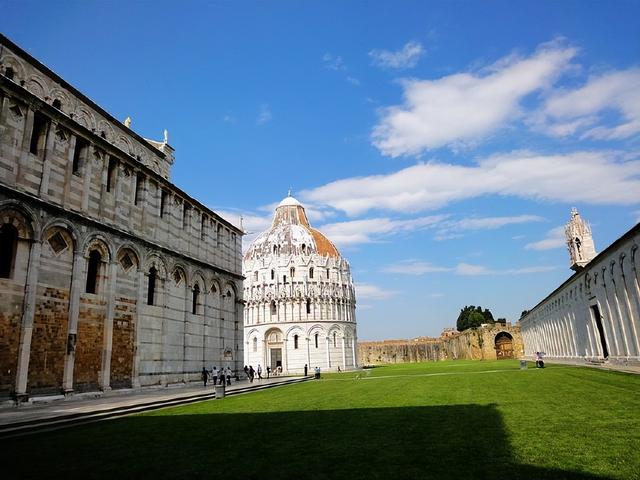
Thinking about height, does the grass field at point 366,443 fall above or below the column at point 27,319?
below

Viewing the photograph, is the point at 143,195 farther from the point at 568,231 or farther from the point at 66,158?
the point at 568,231

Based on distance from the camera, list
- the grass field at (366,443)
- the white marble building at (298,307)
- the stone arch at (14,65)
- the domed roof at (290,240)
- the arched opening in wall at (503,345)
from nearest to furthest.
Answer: the grass field at (366,443)
the stone arch at (14,65)
the white marble building at (298,307)
the arched opening in wall at (503,345)
the domed roof at (290,240)

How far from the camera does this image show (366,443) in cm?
876

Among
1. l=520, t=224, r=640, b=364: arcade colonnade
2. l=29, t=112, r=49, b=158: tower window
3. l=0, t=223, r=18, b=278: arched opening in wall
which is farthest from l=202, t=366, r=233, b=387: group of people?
l=520, t=224, r=640, b=364: arcade colonnade

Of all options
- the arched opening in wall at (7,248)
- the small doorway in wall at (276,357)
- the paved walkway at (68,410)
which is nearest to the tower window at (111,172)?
the arched opening in wall at (7,248)

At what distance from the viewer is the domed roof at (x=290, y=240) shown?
74463 millimetres

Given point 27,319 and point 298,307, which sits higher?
point 298,307

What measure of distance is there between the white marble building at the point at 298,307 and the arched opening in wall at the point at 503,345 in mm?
22533

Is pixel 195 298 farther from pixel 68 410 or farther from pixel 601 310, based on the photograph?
pixel 601 310

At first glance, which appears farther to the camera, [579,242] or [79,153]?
[579,242]

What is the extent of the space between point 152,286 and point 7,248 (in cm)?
880

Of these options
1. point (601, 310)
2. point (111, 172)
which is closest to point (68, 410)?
point (111, 172)

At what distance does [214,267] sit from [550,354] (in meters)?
40.0

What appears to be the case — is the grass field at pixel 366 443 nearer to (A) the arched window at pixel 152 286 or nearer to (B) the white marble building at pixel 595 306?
(A) the arched window at pixel 152 286
